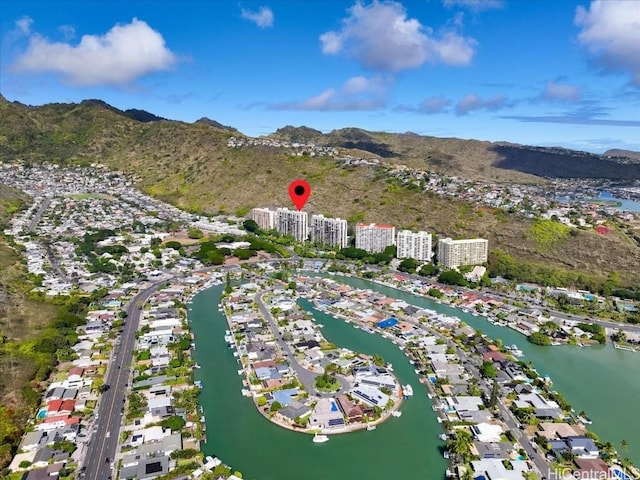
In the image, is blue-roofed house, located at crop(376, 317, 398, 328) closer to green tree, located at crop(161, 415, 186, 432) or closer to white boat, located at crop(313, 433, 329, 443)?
white boat, located at crop(313, 433, 329, 443)

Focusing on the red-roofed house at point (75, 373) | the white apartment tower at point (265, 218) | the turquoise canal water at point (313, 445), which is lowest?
the turquoise canal water at point (313, 445)

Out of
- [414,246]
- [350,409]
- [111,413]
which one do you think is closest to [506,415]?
[350,409]

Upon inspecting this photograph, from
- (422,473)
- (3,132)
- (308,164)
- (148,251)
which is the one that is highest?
(3,132)

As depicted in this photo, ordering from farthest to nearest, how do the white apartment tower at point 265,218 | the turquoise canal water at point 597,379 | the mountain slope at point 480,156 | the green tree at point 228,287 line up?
the mountain slope at point 480,156 < the white apartment tower at point 265,218 < the green tree at point 228,287 < the turquoise canal water at point 597,379

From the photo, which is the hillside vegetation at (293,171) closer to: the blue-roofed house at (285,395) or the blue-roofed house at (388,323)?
the blue-roofed house at (388,323)

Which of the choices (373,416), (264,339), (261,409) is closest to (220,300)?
(264,339)

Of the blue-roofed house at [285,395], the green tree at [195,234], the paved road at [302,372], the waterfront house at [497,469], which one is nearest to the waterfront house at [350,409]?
the paved road at [302,372]

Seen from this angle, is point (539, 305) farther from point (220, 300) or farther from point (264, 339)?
point (220, 300)

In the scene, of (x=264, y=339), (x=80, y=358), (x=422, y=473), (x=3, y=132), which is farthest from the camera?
(x=3, y=132)

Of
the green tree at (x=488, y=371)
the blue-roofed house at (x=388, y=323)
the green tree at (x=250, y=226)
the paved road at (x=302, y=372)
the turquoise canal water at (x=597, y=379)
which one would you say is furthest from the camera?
the green tree at (x=250, y=226)
